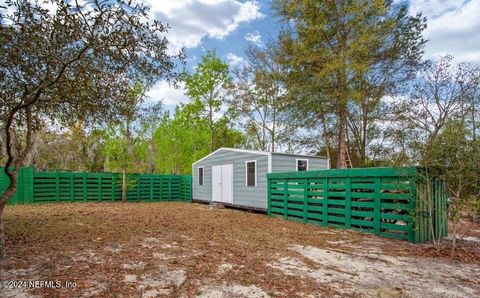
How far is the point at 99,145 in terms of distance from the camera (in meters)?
17.2

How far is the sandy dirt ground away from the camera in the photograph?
10.1 feet

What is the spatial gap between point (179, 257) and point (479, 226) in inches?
277

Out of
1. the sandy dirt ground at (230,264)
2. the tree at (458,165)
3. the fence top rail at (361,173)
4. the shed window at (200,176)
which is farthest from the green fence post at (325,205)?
the shed window at (200,176)

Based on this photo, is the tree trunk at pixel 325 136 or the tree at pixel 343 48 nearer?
the tree at pixel 343 48

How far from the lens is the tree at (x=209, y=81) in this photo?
749 inches

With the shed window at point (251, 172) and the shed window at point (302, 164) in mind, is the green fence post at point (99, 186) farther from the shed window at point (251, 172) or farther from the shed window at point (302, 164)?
the shed window at point (302, 164)

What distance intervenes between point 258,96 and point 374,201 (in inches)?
567

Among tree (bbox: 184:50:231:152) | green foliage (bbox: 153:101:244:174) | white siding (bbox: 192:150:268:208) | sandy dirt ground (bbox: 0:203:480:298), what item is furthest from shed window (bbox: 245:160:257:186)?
green foliage (bbox: 153:101:244:174)

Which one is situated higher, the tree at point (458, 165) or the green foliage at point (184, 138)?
the green foliage at point (184, 138)

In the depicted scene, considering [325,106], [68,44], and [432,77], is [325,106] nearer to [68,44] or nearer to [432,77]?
[432,77]

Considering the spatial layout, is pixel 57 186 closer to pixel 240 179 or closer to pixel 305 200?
pixel 240 179

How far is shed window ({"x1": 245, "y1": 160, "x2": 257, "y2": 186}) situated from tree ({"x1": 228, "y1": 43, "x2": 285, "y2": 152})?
776cm

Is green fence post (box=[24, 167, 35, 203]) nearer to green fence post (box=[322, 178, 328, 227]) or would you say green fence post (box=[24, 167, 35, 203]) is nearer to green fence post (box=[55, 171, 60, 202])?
green fence post (box=[55, 171, 60, 202])

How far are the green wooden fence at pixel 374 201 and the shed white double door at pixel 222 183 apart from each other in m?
4.06
